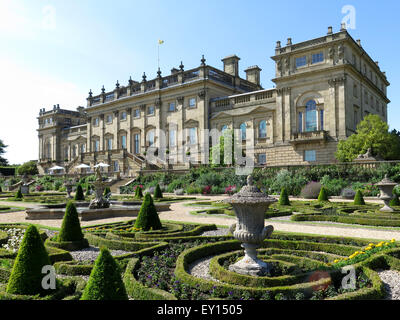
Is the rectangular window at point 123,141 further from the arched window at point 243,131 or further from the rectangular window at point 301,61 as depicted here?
the rectangular window at point 301,61

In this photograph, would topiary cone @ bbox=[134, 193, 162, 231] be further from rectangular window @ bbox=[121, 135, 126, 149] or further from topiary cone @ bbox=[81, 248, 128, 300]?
rectangular window @ bbox=[121, 135, 126, 149]

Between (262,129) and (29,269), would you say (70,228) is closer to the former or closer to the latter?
→ (29,269)

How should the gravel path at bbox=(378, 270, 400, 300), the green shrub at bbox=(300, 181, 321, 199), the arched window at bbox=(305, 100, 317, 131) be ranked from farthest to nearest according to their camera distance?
the arched window at bbox=(305, 100, 317, 131)
the green shrub at bbox=(300, 181, 321, 199)
the gravel path at bbox=(378, 270, 400, 300)

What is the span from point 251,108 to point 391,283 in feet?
99.2

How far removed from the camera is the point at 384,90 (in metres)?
40.3

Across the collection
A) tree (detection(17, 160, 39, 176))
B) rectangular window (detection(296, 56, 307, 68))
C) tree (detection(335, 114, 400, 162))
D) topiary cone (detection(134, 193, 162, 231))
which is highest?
rectangular window (detection(296, 56, 307, 68))

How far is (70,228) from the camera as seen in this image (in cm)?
811

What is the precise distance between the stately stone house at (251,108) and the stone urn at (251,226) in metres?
24.7

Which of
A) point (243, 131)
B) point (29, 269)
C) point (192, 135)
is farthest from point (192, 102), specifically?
point (29, 269)

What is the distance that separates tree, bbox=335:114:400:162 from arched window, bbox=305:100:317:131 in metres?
3.83

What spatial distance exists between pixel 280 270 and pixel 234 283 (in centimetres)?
111

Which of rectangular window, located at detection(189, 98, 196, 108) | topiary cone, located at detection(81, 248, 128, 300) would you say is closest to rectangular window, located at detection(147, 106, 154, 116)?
rectangular window, located at detection(189, 98, 196, 108)

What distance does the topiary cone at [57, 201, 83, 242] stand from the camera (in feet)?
26.3
